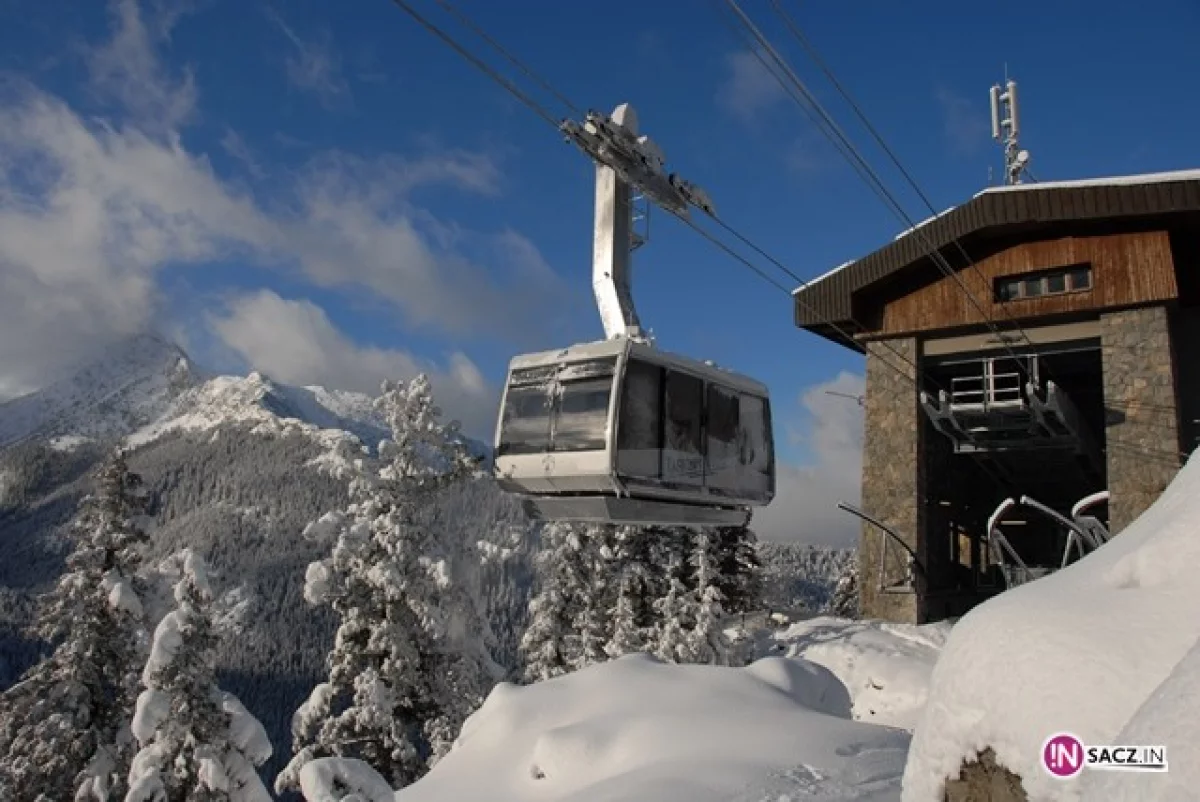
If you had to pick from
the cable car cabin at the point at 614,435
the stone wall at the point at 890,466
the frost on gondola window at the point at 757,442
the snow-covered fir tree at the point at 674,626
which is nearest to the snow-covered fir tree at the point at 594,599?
the snow-covered fir tree at the point at 674,626

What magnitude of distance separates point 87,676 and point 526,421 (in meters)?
14.4

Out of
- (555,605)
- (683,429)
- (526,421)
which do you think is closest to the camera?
(526,421)

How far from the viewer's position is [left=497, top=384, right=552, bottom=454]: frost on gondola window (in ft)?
34.6

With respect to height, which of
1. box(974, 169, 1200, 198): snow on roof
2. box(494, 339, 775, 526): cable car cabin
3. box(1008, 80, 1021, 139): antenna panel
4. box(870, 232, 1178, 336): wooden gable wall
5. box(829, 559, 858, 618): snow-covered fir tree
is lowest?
box(829, 559, 858, 618): snow-covered fir tree

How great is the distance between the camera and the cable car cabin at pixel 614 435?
10055 mm

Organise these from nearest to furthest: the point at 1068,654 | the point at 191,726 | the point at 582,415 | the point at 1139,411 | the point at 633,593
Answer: the point at 1068,654, the point at 582,415, the point at 191,726, the point at 1139,411, the point at 633,593

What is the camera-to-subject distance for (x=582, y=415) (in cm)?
1020

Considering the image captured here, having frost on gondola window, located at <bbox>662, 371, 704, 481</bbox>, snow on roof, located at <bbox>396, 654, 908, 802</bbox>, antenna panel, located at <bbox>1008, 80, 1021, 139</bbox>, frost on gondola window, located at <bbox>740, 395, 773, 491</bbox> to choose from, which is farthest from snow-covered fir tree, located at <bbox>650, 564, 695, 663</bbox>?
antenna panel, located at <bbox>1008, 80, 1021, 139</bbox>

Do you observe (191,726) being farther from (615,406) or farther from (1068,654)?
(1068,654)

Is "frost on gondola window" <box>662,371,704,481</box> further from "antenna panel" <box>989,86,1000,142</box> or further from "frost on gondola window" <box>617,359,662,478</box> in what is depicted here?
"antenna panel" <box>989,86,1000,142</box>

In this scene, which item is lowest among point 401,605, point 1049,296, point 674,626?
point 674,626

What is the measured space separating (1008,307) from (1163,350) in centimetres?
361

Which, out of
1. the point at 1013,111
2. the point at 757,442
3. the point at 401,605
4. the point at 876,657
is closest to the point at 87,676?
the point at 401,605

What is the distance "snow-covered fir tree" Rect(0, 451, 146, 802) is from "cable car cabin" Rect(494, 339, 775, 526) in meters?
13.1
